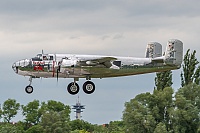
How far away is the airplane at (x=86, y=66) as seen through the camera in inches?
4117

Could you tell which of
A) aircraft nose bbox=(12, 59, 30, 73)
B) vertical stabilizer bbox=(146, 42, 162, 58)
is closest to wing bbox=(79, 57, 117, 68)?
aircraft nose bbox=(12, 59, 30, 73)

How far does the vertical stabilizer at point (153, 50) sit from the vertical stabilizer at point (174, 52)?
2.21 m

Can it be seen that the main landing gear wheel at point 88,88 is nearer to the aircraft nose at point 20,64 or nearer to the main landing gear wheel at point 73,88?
the main landing gear wheel at point 73,88

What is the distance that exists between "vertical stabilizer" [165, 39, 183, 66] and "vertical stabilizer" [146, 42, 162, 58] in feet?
7.24

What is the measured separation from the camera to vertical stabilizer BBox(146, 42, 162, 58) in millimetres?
113562

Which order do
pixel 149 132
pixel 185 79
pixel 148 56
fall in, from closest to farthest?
pixel 148 56
pixel 185 79
pixel 149 132

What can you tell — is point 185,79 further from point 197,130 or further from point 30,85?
point 30,85

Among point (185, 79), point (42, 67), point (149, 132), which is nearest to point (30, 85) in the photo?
point (42, 67)

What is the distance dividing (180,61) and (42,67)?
50.2 feet

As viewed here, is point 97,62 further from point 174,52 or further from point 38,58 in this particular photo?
point 174,52

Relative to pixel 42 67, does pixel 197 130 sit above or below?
below

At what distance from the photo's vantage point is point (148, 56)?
372 feet

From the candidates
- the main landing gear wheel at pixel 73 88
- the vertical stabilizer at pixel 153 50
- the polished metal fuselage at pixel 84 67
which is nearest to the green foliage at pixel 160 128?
the vertical stabilizer at pixel 153 50

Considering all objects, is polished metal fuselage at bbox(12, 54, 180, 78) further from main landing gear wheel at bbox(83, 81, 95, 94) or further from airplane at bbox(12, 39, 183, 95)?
main landing gear wheel at bbox(83, 81, 95, 94)
